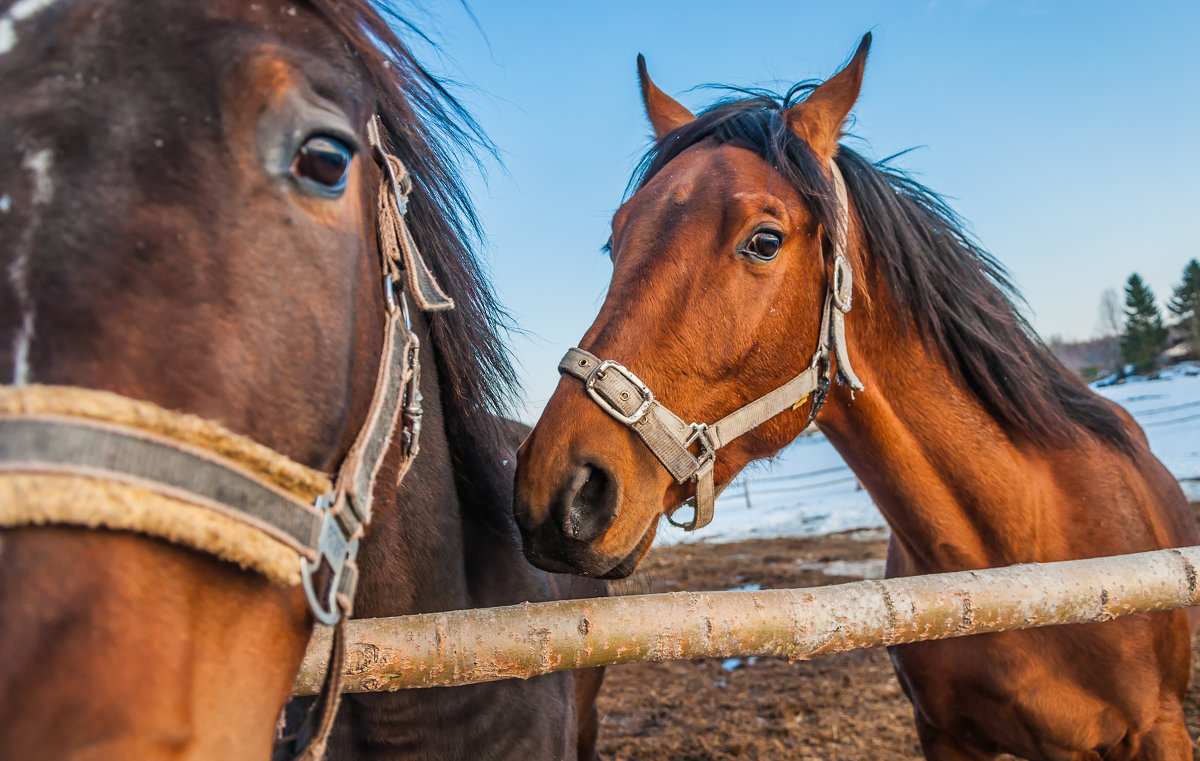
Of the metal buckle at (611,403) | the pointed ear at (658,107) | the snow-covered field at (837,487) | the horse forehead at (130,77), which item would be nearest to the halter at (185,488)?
the horse forehead at (130,77)

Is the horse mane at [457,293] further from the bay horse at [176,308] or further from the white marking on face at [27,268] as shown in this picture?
the white marking on face at [27,268]

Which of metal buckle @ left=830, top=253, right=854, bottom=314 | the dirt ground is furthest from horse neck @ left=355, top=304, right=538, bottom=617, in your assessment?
metal buckle @ left=830, top=253, right=854, bottom=314

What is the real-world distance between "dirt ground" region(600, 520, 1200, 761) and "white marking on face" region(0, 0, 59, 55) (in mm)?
2081

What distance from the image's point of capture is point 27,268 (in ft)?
2.26

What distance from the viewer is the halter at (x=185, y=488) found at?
63 cm

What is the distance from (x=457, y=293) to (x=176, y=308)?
978mm

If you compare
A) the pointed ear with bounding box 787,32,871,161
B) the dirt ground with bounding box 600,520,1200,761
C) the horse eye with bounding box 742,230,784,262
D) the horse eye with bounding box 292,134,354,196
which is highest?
the pointed ear with bounding box 787,32,871,161

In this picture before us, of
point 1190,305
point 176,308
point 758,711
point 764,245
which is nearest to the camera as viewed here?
point 176,308

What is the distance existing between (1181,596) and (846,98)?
5.61 feet

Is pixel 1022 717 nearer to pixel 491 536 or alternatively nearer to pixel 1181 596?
pixel 1181 596

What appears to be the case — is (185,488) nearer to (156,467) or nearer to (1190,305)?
(156,467)

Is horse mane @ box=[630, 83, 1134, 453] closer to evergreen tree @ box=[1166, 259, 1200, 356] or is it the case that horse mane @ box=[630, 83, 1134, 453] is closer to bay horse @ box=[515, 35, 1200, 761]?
bay horse @ box=[515, 35, 1200, 761]

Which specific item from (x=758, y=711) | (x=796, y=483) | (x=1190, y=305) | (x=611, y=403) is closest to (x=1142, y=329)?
(x=1190, y=305)

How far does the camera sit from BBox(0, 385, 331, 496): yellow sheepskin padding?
2.11 ft
